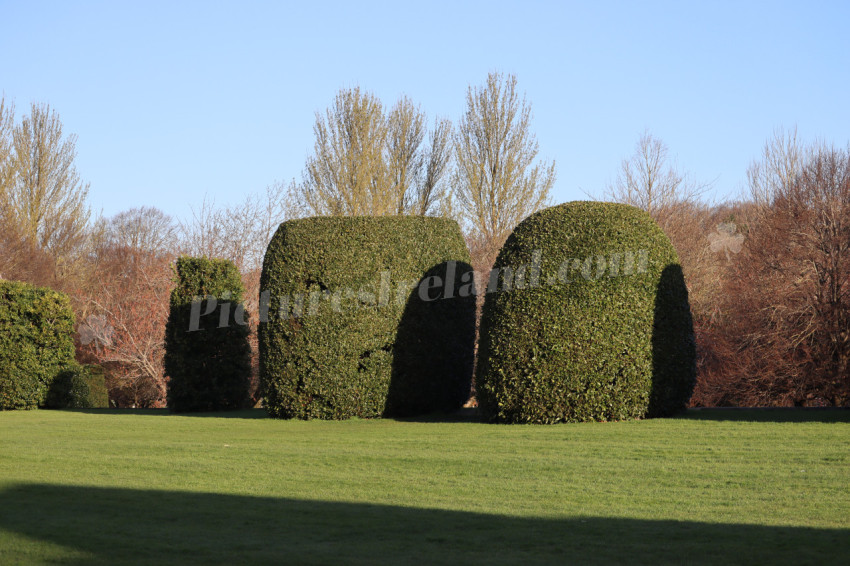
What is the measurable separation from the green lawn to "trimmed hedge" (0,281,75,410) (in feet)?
24.7

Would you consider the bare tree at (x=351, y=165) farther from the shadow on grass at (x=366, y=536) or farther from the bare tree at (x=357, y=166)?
the shadow on grass at (x=366, y=536)

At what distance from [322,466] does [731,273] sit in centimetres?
1629

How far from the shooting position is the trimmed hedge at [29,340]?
1872 cm


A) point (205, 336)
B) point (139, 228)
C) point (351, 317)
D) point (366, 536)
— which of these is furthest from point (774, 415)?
point (139, 228)

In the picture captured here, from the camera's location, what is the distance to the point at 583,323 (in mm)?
12578

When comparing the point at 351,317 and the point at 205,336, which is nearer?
the point at 351,317

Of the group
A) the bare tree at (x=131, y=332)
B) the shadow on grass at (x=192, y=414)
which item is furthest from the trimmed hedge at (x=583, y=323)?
the bare tree at (x=131, y=332)

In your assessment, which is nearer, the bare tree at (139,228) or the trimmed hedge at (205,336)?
the trimmed hedge at (205,336)

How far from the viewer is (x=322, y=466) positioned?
8.86 metres

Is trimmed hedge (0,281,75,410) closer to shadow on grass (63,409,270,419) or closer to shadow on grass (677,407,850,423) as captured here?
shadow on grass (63,409,270,419)

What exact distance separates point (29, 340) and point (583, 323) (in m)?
13.8

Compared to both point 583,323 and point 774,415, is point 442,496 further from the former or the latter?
point 774,415

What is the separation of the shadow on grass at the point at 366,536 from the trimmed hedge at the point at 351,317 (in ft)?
25.0

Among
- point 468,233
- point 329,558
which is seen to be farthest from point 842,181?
point 468,233
